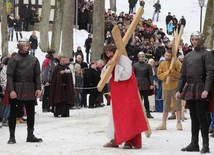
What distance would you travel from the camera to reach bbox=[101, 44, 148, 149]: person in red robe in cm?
1145

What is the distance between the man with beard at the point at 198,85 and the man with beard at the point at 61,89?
26.1 feet

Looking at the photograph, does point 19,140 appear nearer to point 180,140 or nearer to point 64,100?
point 180,140

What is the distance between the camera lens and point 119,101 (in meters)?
11.6

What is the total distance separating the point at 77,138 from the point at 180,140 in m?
2.04

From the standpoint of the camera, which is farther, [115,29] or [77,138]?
[77,138]

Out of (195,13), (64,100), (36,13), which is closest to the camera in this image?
(64,100)

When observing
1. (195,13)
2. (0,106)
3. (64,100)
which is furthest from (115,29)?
(195,13)

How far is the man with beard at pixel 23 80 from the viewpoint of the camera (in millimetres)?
12227

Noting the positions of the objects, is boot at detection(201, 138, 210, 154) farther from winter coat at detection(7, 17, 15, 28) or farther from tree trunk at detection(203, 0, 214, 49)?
winter coat at detection(7, 17, 15, 28)

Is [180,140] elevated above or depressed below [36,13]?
below

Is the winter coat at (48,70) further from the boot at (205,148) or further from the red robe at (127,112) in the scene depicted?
the boot at (205,148)

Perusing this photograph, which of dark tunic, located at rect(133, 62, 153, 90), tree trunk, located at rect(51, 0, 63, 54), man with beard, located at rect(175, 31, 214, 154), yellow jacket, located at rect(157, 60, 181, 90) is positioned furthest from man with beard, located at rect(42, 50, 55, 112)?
tree trunk, located at rect(51, 0, 63, 54)

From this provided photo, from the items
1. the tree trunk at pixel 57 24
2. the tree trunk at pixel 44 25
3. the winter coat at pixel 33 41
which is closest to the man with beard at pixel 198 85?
the tree trunk at pixel 57 24

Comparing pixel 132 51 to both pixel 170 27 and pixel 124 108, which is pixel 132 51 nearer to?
pixel 170 27
